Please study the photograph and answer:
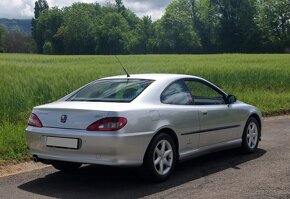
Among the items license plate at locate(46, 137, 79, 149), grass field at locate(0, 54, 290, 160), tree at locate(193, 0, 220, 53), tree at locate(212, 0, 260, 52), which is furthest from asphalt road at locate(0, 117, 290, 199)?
tree at locate(193, 0, 220, 53)

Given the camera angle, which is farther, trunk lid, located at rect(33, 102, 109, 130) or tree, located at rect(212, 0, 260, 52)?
tree, located at rect(212, 0, 260, 52)

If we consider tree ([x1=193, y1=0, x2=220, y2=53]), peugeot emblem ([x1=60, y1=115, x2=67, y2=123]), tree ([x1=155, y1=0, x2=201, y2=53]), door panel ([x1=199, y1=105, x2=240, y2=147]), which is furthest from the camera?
tree ([x1=155, y1=0, x2=201, y2=53])

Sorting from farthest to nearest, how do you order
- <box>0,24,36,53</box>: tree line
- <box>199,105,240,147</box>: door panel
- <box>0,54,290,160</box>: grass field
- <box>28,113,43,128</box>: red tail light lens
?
1. <box>0,24,36,53</box>: tree line
2. <box>0,54,290,160</box>: grass field
3. <box>199,105,240,147</box>: door panel
4. <box>28,113,43,128</box>: red tail light lens

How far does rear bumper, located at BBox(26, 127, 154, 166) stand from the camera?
5199 mm

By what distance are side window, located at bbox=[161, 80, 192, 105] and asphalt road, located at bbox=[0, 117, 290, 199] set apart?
96 centimetres

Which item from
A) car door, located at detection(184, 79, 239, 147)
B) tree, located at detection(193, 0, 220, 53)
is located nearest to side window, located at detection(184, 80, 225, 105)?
car door, located at detection(184, 79, 239, 147)

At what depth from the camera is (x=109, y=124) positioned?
17.3 ft

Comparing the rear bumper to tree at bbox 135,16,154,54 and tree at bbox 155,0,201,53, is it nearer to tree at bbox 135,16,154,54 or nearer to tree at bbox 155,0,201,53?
tree at bbox 155,0,201,53

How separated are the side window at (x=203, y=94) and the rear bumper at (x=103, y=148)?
1385 millimetres

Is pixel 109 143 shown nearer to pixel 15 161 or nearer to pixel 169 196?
pixel 169 196

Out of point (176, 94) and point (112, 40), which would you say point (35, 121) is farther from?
point (112, 40)

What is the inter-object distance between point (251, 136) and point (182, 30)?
10542cm

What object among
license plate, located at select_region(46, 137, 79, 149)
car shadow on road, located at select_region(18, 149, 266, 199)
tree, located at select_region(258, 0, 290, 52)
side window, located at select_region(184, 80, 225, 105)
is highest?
Result: tree, located at select_region(258, 0, 290, 52)

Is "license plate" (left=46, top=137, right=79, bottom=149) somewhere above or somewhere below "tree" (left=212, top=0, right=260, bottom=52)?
below
